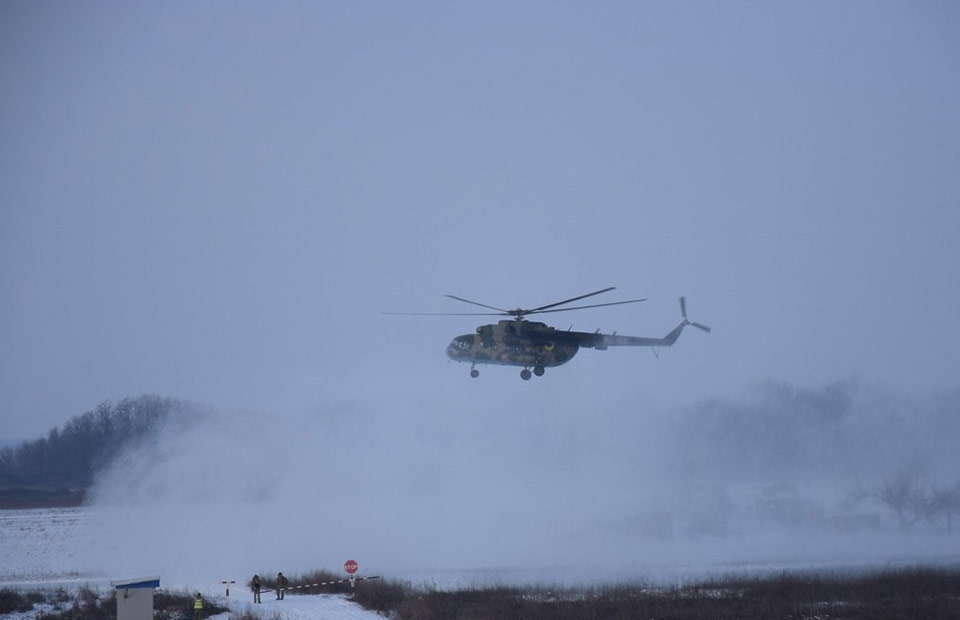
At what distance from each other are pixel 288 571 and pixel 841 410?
47.0 m

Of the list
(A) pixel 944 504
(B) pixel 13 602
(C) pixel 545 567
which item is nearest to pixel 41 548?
(B) pixel 13 602

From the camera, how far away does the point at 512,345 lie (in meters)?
53.2

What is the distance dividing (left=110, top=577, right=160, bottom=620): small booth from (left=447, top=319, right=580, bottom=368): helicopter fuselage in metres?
19.9

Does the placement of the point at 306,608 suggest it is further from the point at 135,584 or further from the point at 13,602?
the point at 13,602

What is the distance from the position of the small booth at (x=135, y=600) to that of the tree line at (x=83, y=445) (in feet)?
275

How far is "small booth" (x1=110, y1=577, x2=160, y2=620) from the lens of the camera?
39.2m

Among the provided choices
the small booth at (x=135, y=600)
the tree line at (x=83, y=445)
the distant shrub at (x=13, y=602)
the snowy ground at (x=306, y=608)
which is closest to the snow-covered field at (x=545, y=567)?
the snowy ground at (x=306, y=608)

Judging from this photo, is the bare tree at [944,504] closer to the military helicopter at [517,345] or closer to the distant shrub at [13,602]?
the military helicopter at [517,345]

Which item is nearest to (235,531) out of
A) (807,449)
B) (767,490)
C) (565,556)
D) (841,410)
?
(565,556)

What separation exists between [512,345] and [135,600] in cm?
2179

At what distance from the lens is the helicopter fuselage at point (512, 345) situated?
53219 millimetres

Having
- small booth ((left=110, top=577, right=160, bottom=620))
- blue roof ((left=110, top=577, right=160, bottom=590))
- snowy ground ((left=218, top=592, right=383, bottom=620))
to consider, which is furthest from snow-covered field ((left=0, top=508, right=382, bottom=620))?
blue roof ((left=110, top=577, right=160, bottom=590))

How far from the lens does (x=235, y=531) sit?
6606 centimetres

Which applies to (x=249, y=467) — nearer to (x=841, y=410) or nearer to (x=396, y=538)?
(x=396, y=538)
